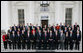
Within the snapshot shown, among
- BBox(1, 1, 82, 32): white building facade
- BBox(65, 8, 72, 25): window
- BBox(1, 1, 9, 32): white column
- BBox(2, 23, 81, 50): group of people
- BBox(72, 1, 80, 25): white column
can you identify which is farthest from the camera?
BBox(65, 8, 72, 25): window

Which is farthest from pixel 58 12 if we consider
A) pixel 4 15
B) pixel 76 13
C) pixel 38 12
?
pixel 4 15

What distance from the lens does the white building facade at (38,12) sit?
16.8m

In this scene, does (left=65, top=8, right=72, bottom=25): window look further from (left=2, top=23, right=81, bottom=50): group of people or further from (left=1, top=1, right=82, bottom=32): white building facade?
(left=2, top=23, right=81, bottom=50): group of people

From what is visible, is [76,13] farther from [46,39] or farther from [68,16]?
[46,39]

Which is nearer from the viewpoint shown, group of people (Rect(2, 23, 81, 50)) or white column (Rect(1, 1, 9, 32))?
group of people (Rect(2, 23, 81, 50))

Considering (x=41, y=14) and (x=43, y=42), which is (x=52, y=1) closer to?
(x=41, y=14)

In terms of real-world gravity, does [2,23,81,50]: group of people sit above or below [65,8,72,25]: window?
below

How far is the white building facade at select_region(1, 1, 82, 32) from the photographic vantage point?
16.8m

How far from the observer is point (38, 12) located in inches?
701

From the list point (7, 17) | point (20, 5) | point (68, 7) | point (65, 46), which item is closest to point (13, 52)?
point (65, 46)

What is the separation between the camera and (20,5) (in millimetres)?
17375

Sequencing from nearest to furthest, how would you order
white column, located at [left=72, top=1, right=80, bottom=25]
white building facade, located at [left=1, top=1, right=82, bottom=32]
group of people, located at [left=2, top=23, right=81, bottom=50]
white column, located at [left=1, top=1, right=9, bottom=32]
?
group of people, located at [left=2, top=23, right=81, bottom=50]
white column, located at [left=1, top=1, right=9, bottom=32]
white building facade, located at [left=1, top=1, right=82, bottom=32]
white column, located at [left=72, top=1, right=80, bottom=25]

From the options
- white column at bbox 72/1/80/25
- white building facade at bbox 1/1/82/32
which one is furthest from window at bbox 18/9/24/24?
white column at bbox 72/1/80/25

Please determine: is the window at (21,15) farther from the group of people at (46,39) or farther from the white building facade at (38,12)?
the group of people at (46,39)
